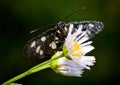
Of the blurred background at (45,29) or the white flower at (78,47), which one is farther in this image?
the blurred background at (45,29)

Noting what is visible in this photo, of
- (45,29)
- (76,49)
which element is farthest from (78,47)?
(45,29)

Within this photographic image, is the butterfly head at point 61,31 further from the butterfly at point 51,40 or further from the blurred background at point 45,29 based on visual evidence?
the blurred background at point 45,29

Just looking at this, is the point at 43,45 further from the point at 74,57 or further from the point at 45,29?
the point at 45,29

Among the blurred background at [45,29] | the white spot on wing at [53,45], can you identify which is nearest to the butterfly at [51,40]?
the white spot on wing at [53,45]

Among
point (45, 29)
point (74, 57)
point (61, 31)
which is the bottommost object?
point (74, 57)

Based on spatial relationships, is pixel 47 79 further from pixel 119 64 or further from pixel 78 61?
pixel 78 61

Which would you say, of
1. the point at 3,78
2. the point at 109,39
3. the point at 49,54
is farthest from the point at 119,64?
the point at 49,54
